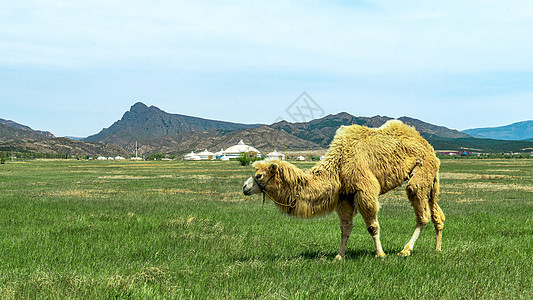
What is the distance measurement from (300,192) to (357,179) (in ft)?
3.72

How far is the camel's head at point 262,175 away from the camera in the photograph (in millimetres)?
7395

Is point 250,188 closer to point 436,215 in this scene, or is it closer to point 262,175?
point 262,175

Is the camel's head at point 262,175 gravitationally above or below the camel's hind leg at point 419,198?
above

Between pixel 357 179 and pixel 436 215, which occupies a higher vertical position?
pixel 357 179

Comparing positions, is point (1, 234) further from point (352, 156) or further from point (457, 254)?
point (457, 254)

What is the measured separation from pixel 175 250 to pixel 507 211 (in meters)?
15.1

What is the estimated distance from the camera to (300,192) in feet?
24.7

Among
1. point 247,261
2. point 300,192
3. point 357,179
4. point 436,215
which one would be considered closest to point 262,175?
point 300,192

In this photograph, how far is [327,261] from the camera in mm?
7418

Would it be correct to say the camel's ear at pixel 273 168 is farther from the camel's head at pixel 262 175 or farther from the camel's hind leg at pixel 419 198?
the camel's hind leg at pixel 419 198

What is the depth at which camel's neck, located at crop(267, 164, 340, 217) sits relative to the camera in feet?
24.7

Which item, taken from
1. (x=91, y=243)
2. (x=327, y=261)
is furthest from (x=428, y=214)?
(x=91, y=243)

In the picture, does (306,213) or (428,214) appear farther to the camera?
(428,214)

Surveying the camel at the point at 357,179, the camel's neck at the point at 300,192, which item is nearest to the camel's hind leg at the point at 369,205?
the camel at the point at 357,179
